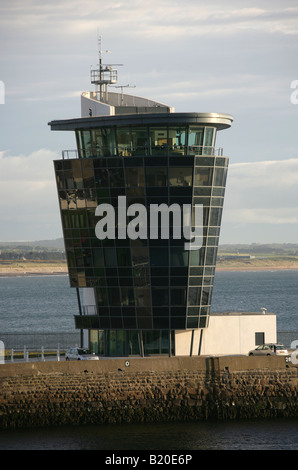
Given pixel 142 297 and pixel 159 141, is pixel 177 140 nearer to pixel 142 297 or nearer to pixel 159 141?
pixel 159 141

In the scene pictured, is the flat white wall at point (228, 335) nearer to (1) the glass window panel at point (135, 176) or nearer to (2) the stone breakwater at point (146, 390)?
(2) the stone breakwater at point (146, 390)

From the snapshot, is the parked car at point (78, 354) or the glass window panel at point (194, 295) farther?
the parked car at point (78, 354)

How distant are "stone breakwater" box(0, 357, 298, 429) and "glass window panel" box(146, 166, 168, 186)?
10834mm

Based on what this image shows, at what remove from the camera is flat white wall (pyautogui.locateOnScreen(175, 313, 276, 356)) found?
63.2 meters

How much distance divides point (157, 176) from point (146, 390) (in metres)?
12.8

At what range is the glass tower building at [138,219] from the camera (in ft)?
199

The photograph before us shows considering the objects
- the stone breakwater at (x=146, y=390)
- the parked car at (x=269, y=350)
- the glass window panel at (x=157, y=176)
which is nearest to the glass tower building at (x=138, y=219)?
the glass window panel at (x=157, y=176)

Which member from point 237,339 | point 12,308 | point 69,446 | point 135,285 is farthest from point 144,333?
point 12,308

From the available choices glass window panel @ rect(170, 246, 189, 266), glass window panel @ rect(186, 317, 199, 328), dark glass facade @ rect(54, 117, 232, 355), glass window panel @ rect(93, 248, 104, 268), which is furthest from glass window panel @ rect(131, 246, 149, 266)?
glass window panel @ rect(186, 317, 199, 328)

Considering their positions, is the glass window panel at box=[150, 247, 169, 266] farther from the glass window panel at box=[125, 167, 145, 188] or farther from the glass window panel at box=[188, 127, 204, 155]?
the glass window panel at box=[188, 127, 204, 155]

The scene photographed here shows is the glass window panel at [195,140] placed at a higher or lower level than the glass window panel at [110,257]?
higher

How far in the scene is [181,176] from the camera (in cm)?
6062

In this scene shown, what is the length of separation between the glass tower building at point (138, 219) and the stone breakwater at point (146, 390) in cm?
602

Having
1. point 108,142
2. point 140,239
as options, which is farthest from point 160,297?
point 108,142
